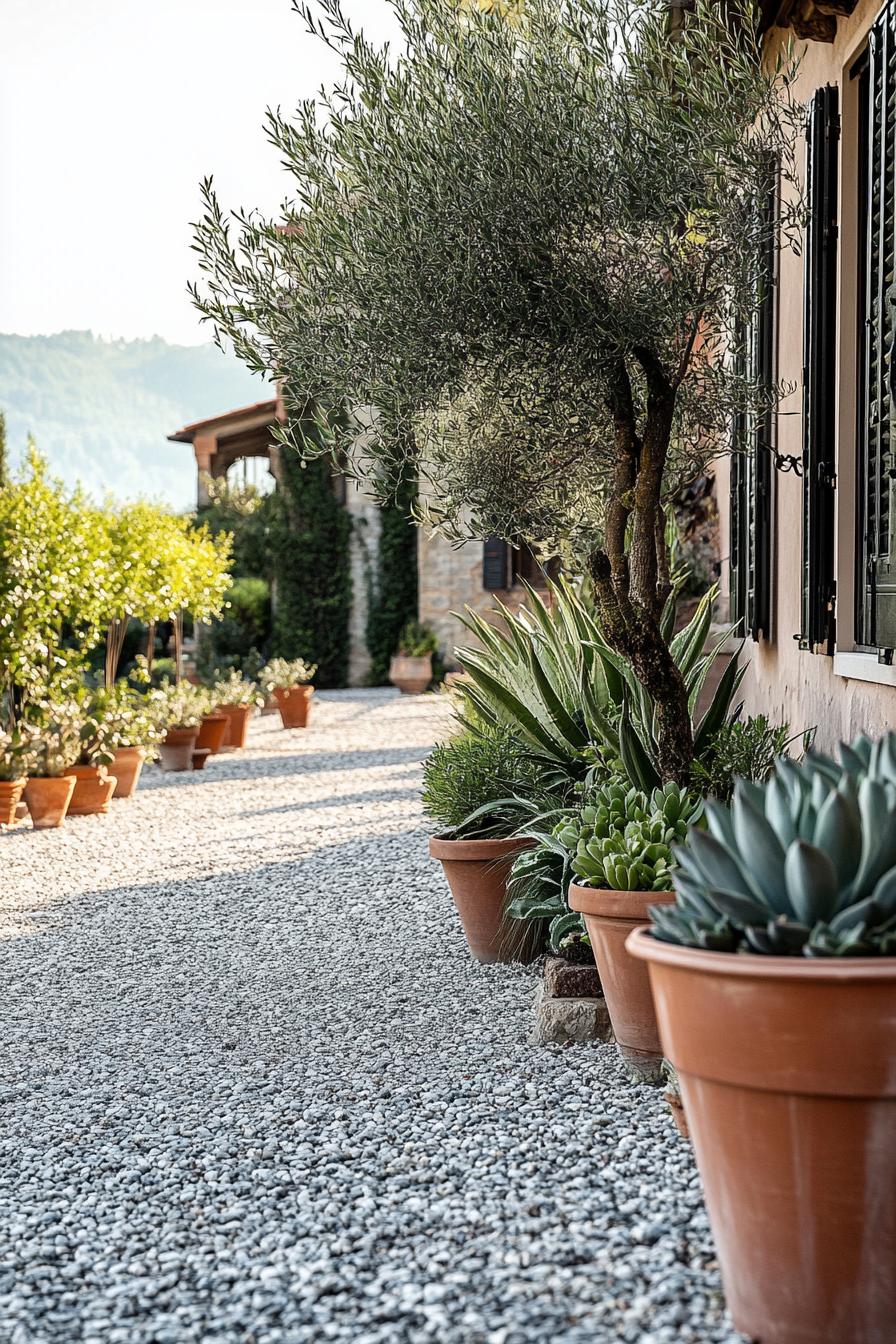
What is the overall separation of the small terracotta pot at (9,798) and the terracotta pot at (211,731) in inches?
133

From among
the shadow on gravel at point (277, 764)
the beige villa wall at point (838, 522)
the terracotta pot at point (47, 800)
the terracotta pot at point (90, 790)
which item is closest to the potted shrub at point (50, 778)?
the terracotta pot at point (47, 800)

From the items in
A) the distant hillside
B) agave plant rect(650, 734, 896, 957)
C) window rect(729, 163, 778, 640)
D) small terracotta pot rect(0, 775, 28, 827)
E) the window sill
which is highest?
the distant hillside

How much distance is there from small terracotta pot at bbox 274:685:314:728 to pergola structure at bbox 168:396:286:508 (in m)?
5.96

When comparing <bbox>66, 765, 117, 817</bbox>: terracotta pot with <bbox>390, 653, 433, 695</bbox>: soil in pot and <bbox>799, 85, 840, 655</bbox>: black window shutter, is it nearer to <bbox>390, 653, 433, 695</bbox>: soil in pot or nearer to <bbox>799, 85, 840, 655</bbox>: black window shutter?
<bbox>799, 85, 840, 655</bbox>: black window shutter

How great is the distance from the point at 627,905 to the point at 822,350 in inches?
78.1

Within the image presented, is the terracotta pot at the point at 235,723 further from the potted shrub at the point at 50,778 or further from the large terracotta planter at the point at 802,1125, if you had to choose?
the large terracotta planter at the point at 802,1125

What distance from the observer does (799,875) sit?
1.79m

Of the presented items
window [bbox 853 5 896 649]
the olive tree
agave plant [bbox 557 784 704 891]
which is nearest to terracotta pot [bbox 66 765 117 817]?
the olive tree

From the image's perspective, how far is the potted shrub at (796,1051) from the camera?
5.52 ft

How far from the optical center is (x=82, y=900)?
5867 millimetres

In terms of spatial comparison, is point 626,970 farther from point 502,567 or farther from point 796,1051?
point 502,567

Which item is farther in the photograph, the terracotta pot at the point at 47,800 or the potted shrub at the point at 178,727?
the potted shrub at the point at 178,727

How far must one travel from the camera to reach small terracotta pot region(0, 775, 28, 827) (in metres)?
7.68

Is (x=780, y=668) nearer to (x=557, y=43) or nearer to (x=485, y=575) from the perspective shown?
(x=557, y=43)
